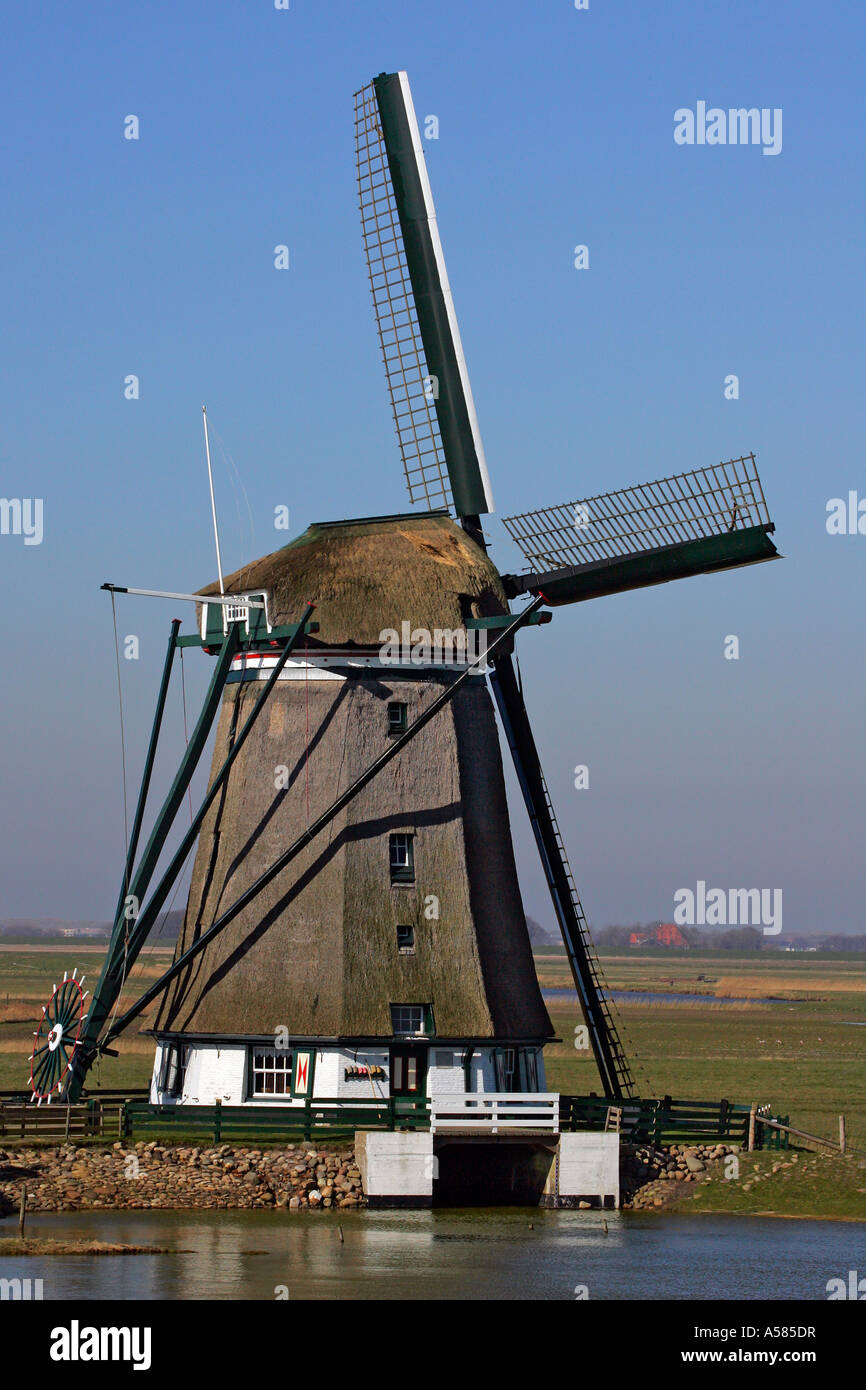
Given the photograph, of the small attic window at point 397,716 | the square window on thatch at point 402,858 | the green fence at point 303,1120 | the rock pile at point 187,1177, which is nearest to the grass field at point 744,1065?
the green fence at point 303,1120

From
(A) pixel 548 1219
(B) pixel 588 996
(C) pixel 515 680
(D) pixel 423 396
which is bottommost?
(A) pixel 548 1219

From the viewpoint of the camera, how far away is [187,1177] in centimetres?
3538

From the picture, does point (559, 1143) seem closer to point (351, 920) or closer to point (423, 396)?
point (351, 920)

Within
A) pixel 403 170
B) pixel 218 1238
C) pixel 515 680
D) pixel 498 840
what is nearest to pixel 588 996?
pixel 498 840

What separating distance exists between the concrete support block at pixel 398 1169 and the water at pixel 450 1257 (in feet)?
1.89

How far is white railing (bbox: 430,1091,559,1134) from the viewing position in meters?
35.8

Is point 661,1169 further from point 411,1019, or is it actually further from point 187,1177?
point 187,1177

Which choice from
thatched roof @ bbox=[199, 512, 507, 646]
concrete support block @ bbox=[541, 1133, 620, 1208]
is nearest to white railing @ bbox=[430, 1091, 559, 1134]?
concrete support block @ bbox=[541, 1133, 620, 1208]

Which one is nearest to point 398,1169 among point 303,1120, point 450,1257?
point 303,1120

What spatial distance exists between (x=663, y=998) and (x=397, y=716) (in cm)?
10822

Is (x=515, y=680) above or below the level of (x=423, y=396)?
below
